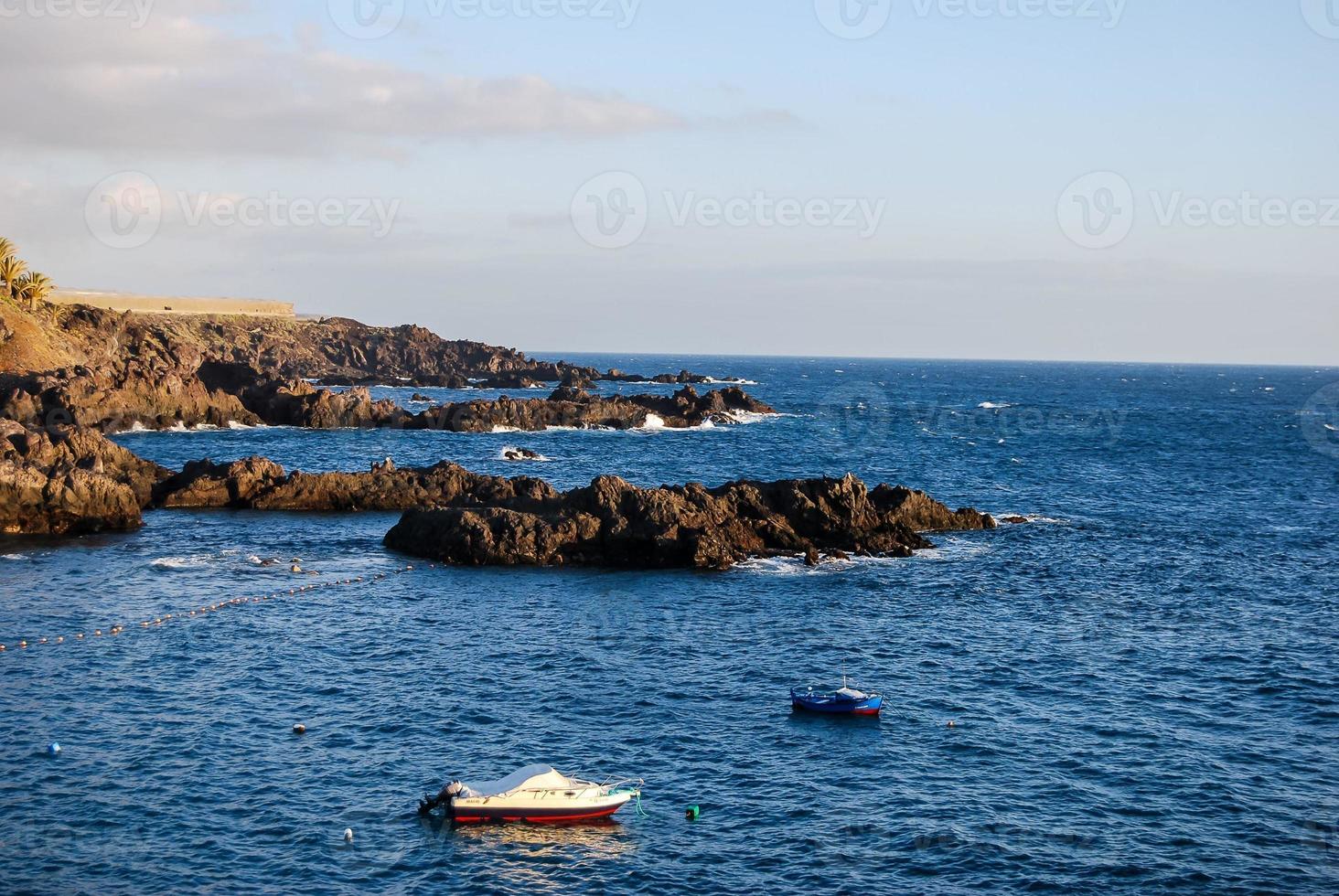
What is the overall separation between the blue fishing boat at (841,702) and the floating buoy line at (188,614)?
3022 cm

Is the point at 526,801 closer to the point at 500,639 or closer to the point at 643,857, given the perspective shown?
the point at 643,857

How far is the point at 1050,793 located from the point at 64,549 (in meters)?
59.6

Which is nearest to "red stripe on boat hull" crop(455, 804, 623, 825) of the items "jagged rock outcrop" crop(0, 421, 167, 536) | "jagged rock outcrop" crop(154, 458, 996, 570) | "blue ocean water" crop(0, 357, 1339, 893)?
"blue ocean water" crop(0, 357, 1339, 893)

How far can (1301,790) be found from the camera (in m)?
38.7

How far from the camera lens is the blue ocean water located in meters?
33.5

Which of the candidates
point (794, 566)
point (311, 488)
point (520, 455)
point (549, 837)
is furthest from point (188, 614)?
point (520, 455)

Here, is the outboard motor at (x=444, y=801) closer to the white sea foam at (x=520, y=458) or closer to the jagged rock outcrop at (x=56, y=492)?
the jagged rock outcrop at (x=56, y=492)

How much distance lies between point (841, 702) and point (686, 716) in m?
6.00

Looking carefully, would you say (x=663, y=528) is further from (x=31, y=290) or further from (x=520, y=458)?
(x=31, y=290)

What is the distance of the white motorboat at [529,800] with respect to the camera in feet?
116

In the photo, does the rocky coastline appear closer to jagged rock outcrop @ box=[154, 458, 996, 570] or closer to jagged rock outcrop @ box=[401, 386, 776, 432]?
jagged rock outcrop @ box=[154, 458, 996, 570]

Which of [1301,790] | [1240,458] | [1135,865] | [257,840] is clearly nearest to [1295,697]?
[1301,790]

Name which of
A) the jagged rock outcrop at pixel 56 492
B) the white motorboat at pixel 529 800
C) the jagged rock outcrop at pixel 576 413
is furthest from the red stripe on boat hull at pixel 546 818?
the jagged rock outcrop at pixel 576 413

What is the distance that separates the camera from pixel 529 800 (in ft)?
116
